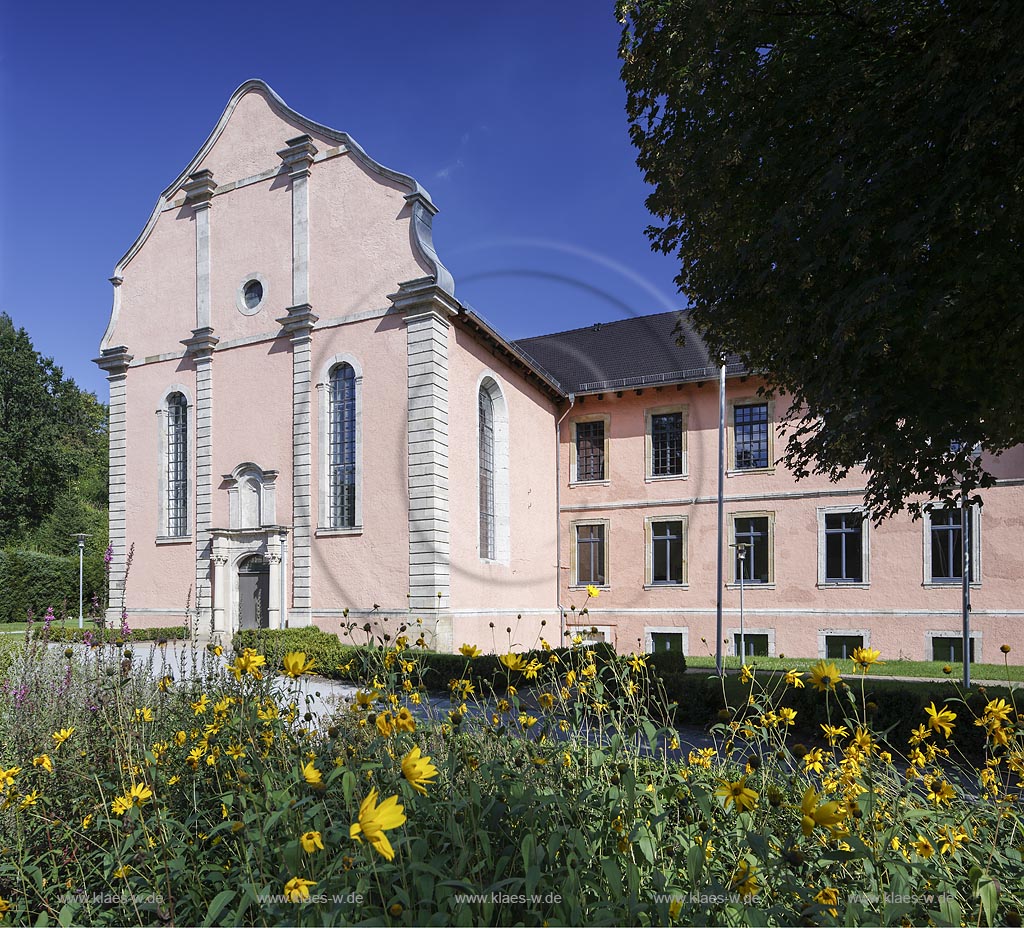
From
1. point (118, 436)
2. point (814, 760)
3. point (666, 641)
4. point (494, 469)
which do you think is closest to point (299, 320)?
point (494, 469)

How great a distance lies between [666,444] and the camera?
2442cm

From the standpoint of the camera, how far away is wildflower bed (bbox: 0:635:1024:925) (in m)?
2.39

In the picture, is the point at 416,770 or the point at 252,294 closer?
the point at 416,770

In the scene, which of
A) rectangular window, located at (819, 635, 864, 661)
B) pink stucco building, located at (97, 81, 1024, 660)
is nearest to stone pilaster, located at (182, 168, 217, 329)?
pink stucco building, located at (97, 81, 1024, 660)

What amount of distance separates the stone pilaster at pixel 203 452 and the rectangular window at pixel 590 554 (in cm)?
1210

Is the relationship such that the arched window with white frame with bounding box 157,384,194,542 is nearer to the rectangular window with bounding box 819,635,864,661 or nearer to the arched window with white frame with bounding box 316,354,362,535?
the arched window with white frame with bounding box 316,354,362,535

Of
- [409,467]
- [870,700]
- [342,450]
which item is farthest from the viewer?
[342,450]

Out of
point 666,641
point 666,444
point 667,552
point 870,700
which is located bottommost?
point 666,641

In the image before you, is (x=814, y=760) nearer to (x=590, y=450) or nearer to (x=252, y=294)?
(x=252, y=294)

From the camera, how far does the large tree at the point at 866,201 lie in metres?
6.96

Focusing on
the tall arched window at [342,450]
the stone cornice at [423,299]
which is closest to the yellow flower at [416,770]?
the stone cornice at [423,299]

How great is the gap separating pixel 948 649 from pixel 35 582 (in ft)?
125

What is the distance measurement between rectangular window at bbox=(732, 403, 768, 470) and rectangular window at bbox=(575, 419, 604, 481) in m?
4.63

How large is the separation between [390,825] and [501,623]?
19.1 m
